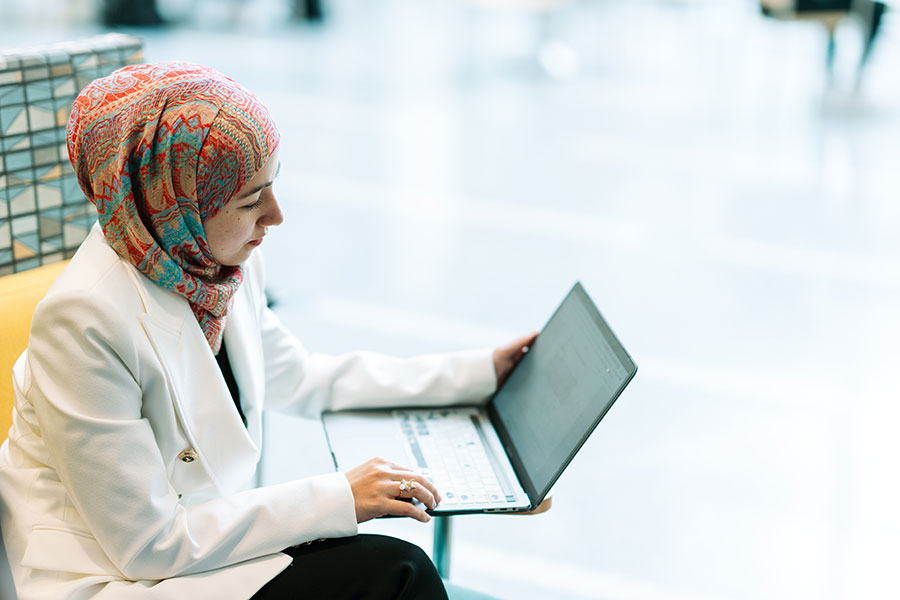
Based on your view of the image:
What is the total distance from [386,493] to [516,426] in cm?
33

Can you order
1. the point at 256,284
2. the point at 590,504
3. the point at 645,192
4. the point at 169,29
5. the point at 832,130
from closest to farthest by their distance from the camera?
1. the point at 256,284
2. the point at 590,504
3. the point at 645,192
4. the point at 832,130
5. the point at 169,29

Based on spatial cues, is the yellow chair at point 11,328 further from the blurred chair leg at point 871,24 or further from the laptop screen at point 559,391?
the blurred chair leg at point 871,24

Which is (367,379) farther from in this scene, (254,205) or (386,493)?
(254,205)

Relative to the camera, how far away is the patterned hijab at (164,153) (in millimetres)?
1250

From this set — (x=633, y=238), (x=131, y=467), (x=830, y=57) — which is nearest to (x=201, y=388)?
(x=131, y=467)

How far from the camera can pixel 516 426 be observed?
1645 mm

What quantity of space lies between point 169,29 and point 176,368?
651 centimetres

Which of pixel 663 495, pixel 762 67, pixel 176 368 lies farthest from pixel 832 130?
pixel 176 368

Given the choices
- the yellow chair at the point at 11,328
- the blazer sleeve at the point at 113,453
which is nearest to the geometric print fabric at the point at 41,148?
the yellow chair at the point at 11,328

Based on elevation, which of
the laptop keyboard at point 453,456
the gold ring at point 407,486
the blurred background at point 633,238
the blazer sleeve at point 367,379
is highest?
the gold ring at point 407,486

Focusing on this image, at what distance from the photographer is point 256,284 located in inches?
64.9

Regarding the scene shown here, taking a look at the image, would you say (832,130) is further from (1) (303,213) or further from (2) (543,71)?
(1) (303,213)

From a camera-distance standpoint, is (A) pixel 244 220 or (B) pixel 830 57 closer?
(A) pixel 244 220

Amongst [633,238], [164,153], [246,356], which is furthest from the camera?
[633,238]
